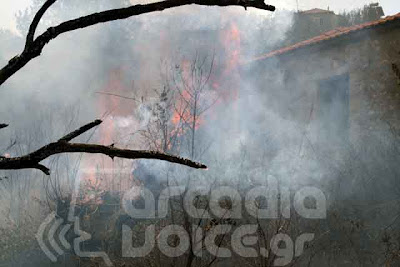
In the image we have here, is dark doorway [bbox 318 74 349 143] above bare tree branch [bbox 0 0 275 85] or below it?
above

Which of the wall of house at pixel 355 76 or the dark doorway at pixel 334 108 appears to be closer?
the wall of house at pixel 355 76

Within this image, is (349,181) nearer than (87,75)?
Yes

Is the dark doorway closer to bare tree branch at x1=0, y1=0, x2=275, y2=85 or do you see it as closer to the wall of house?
the wall of house

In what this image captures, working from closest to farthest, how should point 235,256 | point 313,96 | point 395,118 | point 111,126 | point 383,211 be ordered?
1. point 235,256
2. point 383,211
3. point 395,118
4. point 313,96
5. point 111,126

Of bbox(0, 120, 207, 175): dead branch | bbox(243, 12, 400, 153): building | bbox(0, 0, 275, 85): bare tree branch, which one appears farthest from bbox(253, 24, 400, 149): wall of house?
bbox(0, 120, 207, 175): dead branch

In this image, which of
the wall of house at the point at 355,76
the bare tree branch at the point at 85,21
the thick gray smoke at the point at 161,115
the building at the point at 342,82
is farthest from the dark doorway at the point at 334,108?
the bare tree branch at the point at 85,21

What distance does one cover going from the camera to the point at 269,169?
9570mm

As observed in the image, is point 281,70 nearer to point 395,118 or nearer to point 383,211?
point 395,118

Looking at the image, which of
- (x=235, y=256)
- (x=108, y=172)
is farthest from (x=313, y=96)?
(x=235, y=256)

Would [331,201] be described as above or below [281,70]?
below

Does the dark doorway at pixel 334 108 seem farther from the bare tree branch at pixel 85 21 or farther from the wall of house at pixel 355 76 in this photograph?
the bare tree branch at pixel 85 21

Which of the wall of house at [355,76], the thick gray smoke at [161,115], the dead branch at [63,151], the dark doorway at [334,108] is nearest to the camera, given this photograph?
the dead branch at [63,151]

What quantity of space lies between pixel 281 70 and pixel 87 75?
24.5ft

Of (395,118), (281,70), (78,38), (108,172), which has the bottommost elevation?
(108,172)
